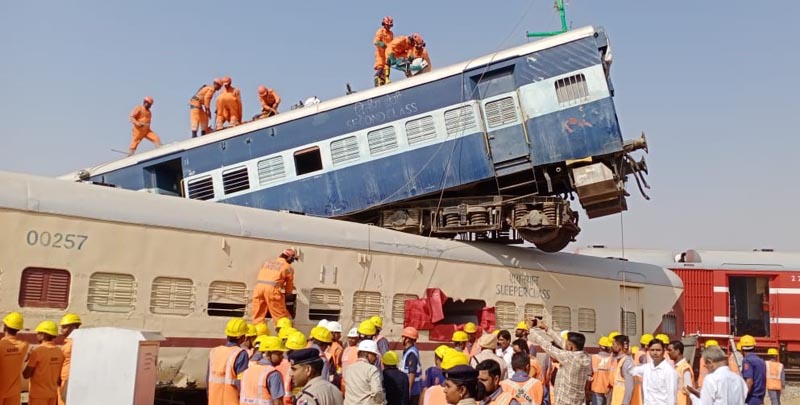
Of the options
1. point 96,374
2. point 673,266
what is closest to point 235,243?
point 96,374

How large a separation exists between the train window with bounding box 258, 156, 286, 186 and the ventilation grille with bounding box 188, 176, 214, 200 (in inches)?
40.0

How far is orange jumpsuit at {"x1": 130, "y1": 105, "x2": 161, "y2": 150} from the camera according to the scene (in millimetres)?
16141

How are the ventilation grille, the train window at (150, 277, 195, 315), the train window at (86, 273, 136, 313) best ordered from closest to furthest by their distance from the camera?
the train window at (86, 273, 136, 313) < the train window at (150, 277, 195, 315) < the ventilation grille

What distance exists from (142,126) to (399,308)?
7.44m

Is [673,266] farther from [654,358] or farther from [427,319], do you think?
[654,358]

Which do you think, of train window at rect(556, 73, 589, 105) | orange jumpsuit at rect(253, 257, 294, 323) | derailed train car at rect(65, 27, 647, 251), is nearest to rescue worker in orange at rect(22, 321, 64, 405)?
orange jumpsuit at rect(253, 257, 294, 323)

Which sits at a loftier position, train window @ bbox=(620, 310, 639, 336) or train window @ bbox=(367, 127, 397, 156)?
train window @ bbox=(367, 127, 397, 156)

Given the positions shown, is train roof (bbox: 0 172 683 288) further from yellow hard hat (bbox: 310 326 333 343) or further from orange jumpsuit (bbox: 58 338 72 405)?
yellow hard hat (bbox: 310 326 333 343)

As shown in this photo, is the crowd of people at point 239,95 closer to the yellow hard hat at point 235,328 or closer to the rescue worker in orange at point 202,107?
the rescue worker in orange at point 202,107

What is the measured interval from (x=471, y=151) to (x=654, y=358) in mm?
6097

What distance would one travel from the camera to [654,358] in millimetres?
8633

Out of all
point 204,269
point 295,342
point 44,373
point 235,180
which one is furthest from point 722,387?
point 235,180

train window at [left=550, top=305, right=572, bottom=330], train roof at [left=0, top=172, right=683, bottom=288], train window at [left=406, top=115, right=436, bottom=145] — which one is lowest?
train window at [left=550, top=305, right=572, bottom=330]

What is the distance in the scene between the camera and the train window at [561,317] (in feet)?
48.1
